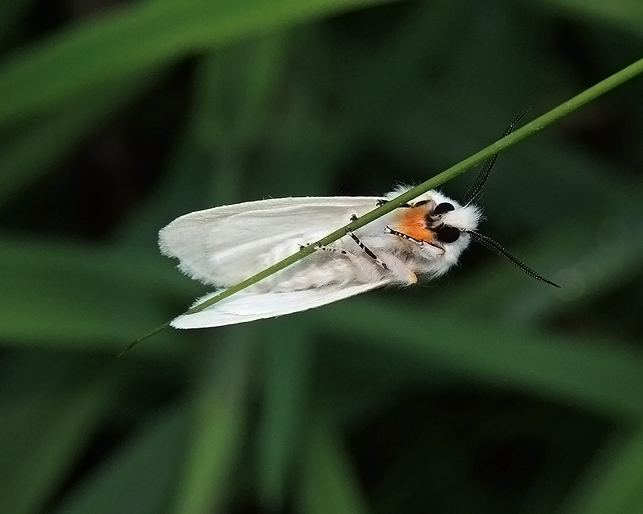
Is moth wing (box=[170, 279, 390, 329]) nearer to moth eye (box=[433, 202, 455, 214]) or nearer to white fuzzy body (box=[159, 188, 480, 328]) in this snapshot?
white fuzzy body (box=[159, 188, 480, 328])

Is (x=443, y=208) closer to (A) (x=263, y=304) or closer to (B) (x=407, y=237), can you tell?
(B) (x=407, y=237)

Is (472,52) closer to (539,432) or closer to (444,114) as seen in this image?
(444,114)

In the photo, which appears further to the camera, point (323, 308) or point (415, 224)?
point (323, 308)

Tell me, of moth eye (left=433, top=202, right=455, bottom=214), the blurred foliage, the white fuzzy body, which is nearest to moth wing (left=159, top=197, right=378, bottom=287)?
the white fuzzy body

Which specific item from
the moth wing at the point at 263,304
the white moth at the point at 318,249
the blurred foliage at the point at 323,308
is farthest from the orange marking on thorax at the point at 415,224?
the blurred foliage at the point at 323,308

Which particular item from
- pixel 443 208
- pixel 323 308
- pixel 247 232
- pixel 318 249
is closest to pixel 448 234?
pixel 443 208

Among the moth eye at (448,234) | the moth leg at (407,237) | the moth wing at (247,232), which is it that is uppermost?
the moth wing at (247,232)

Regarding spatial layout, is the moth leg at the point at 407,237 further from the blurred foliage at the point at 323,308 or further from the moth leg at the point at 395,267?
the blurred foliage at the point at 323,308

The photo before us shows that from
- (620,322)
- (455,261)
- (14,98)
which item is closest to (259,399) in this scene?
(455,261)
